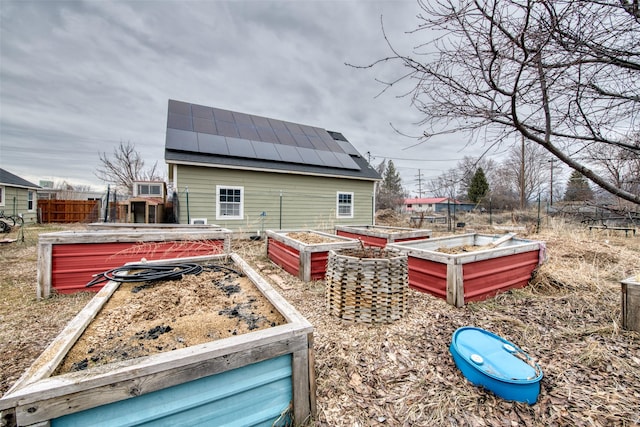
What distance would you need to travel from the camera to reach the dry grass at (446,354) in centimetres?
170

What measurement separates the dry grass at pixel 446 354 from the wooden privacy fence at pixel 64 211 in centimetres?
1659

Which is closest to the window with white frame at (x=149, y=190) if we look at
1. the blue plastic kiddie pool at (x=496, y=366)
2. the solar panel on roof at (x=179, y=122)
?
the solar panel on roof at (x=179, y=122)

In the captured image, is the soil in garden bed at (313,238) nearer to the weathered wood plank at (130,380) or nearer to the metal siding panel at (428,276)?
the metal siding panel at (428,276)

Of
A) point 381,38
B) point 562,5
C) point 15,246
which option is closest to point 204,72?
point 15,246

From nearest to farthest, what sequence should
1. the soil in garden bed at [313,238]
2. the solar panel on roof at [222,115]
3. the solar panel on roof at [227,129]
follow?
the soil in garden bed at [313,238], the solar panel on roof at [227,129], the solar panel on roof at [222,115]

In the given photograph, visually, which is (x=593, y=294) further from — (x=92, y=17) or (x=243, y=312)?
(x=92, y=17)

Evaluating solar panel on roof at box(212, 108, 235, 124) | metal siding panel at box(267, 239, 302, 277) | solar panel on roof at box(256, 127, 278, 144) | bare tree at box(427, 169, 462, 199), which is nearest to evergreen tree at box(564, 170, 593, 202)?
bare tree at box(427, 169, 462, 199)

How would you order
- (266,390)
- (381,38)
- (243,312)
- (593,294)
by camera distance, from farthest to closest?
1. (593,294)
2. (243,312)
3. (381,38)
4. (266,390)

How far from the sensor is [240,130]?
35.8 feet

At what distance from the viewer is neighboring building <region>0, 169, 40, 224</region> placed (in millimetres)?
13965

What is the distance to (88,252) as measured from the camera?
3.61 metres

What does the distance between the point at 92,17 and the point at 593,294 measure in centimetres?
1199

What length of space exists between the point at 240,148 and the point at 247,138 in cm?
111

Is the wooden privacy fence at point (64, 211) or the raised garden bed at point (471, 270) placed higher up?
the wooden privacy fence at point (64, 211)
